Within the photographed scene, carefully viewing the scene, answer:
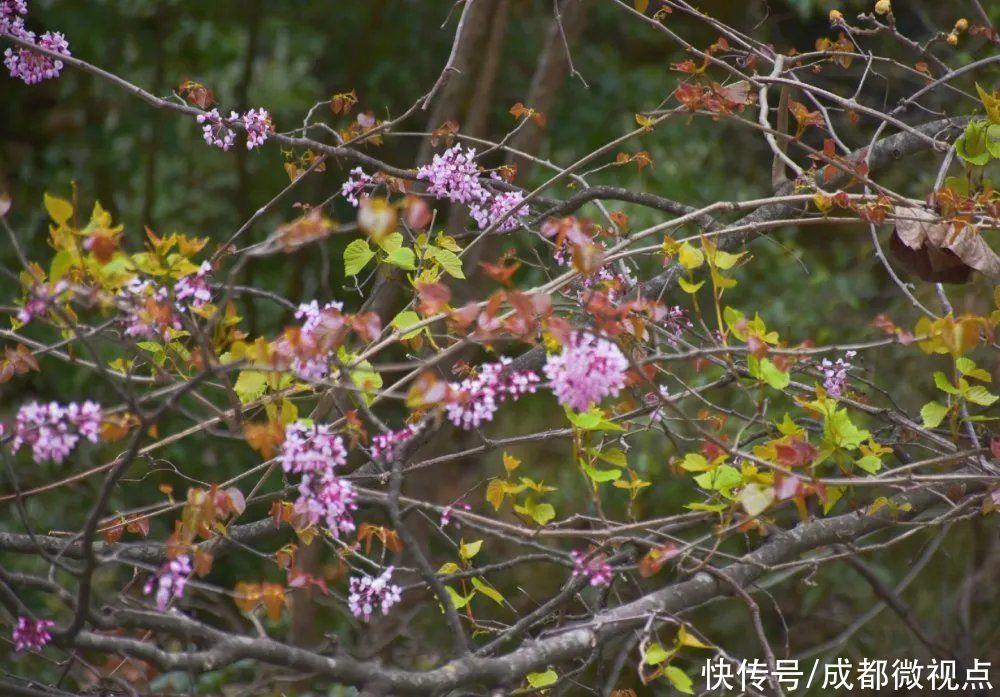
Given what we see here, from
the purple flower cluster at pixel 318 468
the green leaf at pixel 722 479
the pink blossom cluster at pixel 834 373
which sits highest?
the pink blossom cluster at pixel 834 373

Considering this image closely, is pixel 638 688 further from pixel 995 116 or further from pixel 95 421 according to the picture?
pixel 95 421

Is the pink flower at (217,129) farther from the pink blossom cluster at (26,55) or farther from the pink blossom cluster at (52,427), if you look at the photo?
the pink blossom cluster at (52,427)

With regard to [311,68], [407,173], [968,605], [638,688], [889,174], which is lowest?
[968,605]

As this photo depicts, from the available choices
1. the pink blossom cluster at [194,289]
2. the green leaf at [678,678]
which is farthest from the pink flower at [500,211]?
the green leaf at [678,678]

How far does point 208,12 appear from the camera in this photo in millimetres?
4891

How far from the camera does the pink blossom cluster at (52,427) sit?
4.11ft

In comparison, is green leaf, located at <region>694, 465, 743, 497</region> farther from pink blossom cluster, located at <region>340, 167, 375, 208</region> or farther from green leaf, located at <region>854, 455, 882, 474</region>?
pink blossom cluster, located at <region>340, 167, 375, 208</region>

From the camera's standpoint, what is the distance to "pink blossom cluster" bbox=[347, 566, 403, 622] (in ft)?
5.14

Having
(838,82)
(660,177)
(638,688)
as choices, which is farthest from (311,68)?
(638,688)

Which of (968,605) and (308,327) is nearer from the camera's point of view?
(308,327)

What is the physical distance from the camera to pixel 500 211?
6.68ft

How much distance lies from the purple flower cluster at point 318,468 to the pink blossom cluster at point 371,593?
23cm

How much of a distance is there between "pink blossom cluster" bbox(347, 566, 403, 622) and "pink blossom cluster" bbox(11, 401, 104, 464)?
462 millimetres

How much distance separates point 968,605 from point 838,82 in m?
2.49
